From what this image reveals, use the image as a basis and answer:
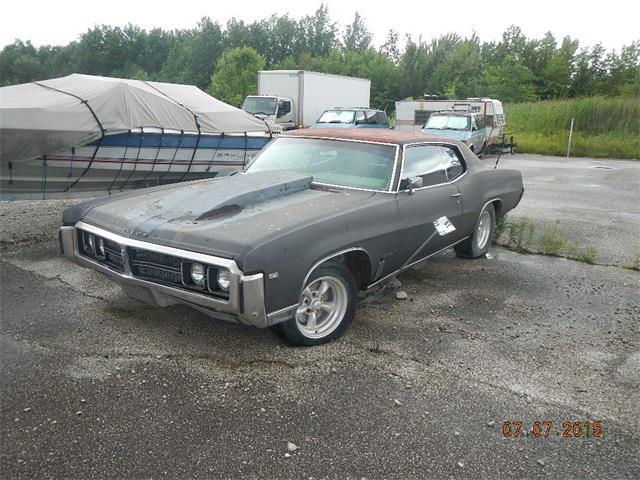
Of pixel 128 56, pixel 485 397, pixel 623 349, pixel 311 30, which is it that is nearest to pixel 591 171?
pixel 623 349

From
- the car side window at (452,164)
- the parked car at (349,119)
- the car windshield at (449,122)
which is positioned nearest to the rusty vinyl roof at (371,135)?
the car side window at (452,164)

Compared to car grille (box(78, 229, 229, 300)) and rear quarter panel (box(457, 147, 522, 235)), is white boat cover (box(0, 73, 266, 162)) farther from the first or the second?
rear quarter panel (box(457, 147, 522, 235))

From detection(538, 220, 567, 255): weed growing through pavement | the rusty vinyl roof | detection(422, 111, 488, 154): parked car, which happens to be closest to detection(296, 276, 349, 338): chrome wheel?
the rusty vinyl roof

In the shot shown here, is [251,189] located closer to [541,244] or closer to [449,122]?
[541,244]

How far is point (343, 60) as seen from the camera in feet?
188

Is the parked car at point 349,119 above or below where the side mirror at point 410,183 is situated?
above

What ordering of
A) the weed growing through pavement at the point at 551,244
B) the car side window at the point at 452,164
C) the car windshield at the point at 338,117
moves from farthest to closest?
the car windshield at the point at 338,117 → the weed growing through pavement at the point at 551,244 → the car side window at the point at 452,164

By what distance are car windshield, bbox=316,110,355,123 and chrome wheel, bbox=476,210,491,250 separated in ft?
40.7

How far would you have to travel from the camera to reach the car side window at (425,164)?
15.6ft

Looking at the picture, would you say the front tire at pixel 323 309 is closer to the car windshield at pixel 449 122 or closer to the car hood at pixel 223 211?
the car hood at pixel 223 211

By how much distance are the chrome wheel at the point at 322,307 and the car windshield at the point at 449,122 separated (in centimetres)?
1404

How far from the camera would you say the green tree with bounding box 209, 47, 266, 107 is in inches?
1626

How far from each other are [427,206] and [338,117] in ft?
46.8

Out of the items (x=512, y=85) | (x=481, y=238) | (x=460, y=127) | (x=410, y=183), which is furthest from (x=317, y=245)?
(x=512, y=85)
